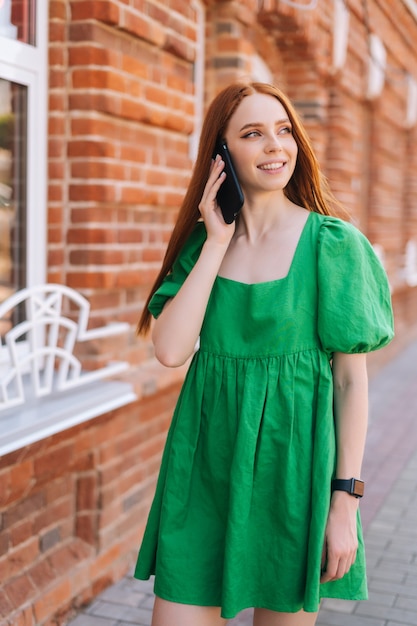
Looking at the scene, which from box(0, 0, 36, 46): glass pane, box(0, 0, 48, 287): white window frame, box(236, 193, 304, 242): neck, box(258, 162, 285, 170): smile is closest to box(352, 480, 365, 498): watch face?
box(236, 193, 304, 242): neck

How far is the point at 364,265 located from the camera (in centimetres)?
235

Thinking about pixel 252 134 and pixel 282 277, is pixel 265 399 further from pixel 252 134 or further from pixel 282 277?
pixel 252 134

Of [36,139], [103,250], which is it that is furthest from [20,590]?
[36,139]

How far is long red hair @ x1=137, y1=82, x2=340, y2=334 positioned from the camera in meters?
2.41

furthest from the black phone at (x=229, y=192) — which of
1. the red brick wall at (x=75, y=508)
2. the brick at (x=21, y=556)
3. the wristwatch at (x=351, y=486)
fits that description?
the brick at (x=21, y=556)

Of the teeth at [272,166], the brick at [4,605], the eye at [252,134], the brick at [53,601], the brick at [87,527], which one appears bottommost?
the brick at [53,601]

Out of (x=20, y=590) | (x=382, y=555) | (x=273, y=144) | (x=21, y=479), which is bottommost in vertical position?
(x=382, y=555)

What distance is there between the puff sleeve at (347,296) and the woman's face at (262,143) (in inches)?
7.4

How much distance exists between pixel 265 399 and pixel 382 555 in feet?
8.04

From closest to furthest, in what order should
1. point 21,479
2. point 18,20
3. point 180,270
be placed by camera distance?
1. point 180,270
2. point 21,479
3. point 18,20

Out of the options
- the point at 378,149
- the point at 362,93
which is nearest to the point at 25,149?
the point at 362,93

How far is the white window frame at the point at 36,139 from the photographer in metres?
3.53

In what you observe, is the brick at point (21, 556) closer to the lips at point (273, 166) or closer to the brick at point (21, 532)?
the brick at point (21, 532)

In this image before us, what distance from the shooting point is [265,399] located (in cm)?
232
